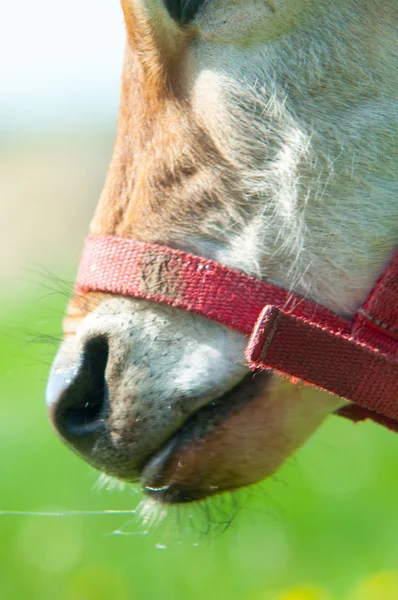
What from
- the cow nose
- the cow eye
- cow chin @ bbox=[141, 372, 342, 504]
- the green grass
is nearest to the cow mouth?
cow chin @ bbox=[141, 372, 342, 504]

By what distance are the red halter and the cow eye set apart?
0.46 m

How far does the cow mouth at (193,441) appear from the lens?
1687 mm

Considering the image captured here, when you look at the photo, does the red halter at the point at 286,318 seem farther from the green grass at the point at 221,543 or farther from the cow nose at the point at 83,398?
the green grass at the point at 221,543

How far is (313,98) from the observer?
162cm

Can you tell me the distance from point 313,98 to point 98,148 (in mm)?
13718

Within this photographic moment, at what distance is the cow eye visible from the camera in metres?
1.67

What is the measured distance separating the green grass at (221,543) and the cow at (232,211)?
1.13 ft

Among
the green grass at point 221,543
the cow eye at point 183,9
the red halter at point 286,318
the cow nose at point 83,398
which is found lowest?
the green grass at point 221,543

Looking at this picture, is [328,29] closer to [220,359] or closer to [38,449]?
[220,359]

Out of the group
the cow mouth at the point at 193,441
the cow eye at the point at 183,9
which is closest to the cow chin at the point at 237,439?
the cow mouth at the point at 193,441

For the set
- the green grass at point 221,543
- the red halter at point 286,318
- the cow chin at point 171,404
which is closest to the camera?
the red halter at point 286,318

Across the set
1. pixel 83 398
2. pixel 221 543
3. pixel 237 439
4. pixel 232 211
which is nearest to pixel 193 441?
pixel 237 439

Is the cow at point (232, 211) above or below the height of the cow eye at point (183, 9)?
below

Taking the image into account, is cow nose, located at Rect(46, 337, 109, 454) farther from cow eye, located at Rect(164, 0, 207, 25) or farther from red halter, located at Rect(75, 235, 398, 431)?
cow eye, located at Rect(164, 0, 207, 25)
